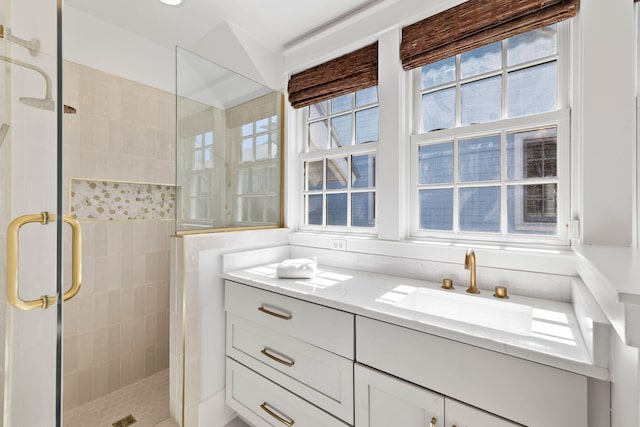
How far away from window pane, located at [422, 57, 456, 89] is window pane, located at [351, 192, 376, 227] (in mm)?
761

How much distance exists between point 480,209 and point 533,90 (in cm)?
63

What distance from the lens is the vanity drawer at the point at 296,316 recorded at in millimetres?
1149

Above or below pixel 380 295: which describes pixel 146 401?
below

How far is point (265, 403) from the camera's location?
1432 mm

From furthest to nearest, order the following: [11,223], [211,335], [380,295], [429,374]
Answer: [211,335], [380,295], [429,374], [11,223]

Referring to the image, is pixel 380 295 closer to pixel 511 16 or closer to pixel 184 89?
pixel 511 16

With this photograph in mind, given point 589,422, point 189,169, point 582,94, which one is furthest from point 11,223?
point 582,94

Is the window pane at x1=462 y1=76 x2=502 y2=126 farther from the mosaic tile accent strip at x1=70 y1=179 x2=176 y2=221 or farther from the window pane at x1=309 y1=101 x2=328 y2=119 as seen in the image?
the mosaic tile accent strip at x1=70 y1=179 x2=176 y2=221

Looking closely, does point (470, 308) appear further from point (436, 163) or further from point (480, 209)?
point (436, 163)

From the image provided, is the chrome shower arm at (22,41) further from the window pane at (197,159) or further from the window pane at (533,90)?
the window pane at (533,90)

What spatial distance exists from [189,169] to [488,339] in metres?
1.62

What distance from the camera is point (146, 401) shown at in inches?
72.4

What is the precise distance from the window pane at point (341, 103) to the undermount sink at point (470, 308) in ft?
4.51

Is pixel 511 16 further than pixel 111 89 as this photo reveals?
No
